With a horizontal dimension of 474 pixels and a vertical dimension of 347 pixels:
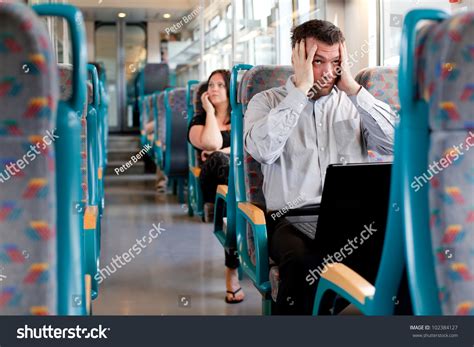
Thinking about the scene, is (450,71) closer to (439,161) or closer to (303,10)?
(439,161)

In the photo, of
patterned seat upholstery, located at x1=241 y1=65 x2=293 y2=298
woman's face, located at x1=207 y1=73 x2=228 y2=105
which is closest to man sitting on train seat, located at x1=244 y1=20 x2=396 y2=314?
patterned seat upholstery, located at x1=241 y1=65 x2=293 y2=298

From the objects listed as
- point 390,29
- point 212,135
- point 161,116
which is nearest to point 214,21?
point 161,116

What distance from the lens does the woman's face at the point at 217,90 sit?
4.31 metres

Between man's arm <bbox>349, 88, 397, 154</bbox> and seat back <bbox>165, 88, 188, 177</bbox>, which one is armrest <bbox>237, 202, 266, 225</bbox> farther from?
seat back <bbox>165, 88, 188, 177</bbox>

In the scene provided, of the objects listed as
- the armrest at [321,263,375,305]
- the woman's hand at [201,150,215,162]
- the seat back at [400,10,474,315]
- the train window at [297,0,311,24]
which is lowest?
the armrest at [321,263,375,305]

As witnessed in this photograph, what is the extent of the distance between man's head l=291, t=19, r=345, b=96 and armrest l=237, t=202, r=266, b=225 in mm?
517

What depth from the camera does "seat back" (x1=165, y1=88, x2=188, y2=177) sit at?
19.7 feet

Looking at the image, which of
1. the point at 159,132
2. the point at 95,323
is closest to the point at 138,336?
the point at 95,323

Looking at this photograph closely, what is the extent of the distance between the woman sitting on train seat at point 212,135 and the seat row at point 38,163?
302 centimetres

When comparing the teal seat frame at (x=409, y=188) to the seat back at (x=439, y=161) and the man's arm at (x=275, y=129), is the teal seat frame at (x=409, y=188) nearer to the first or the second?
the seat back at (x=439, y=161)

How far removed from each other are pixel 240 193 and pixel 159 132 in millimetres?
4502

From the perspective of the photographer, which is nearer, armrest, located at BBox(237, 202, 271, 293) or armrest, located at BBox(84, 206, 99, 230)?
armrest, located at BBox(84, 206, 99, 230)

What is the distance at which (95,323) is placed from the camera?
1.31m

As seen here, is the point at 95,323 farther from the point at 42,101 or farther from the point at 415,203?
the point at 415,203
